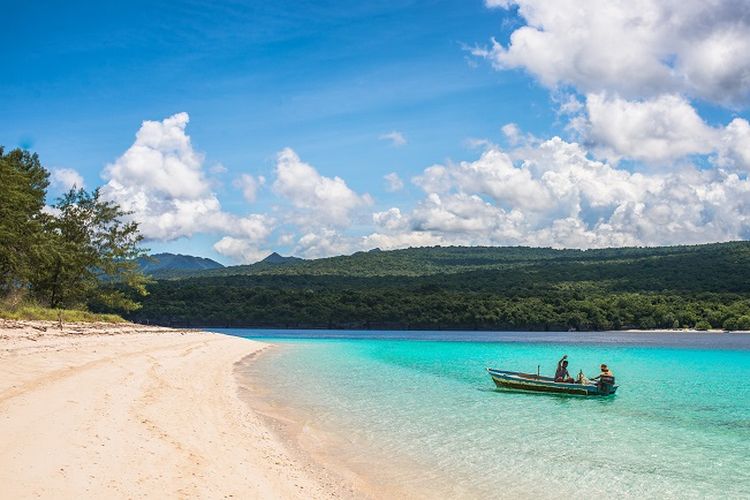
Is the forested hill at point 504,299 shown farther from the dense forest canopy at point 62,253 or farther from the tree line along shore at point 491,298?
the dense forest canopy at point 62,253

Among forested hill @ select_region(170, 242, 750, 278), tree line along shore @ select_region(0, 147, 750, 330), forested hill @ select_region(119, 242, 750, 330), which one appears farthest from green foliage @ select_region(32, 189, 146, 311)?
forested hill @ select_region(170, 242, 750, 278)

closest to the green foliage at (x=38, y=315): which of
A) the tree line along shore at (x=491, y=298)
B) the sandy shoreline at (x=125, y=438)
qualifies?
the sandy shoreline at (x=125, y=438)

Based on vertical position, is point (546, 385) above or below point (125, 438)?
below

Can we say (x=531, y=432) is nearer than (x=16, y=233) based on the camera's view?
Yes

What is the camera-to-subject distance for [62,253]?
44.9 m

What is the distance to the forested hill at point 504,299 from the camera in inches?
4296

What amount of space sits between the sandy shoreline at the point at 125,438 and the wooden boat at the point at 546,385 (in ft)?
41.2

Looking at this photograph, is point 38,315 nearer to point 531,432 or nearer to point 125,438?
point 125,438

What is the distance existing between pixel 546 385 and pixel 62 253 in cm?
3505

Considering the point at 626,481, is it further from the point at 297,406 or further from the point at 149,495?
the point at 297,406

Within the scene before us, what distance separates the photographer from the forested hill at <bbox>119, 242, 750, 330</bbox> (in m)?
109

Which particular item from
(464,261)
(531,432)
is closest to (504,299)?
(464,261)

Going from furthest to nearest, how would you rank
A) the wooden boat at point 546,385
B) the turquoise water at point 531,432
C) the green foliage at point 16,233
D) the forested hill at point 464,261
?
1. the forested hill at point 464,261
2. the green foliage at point 16,233
3. the wooden boat at point 546,385
4. the turquoise water at point 531,432

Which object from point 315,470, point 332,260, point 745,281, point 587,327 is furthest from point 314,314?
point 315,470
